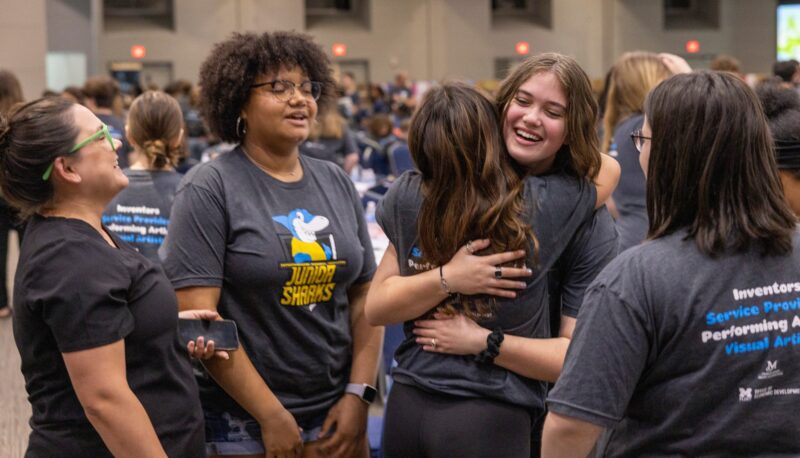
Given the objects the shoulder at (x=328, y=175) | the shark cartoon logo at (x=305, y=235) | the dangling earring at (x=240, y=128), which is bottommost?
the shark cartoon logo at (x=305, y=235)

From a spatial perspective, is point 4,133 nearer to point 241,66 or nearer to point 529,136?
point 241,66

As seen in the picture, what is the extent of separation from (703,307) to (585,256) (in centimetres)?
57

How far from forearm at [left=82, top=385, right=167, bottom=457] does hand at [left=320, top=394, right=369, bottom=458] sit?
2.15 feet

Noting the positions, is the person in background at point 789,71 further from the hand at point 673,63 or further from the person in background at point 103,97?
the person in background at point 103,97

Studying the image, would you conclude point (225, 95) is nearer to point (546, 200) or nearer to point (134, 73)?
point (546, 200)

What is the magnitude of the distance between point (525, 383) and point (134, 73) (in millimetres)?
20166

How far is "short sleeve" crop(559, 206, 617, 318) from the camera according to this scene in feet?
6.93

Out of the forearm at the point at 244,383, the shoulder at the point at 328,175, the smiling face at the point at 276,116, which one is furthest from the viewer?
the shoulder at the point at 328,175

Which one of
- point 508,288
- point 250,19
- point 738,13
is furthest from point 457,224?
A: point 738,13

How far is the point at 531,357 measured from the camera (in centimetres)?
203

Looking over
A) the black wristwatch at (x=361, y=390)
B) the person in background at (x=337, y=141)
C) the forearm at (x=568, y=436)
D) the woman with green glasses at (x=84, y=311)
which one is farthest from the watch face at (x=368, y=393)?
the person in background at (x=337, y=141)

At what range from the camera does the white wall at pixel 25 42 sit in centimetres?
1588

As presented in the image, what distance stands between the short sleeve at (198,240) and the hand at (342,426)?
45 cm

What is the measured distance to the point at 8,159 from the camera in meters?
1.98
